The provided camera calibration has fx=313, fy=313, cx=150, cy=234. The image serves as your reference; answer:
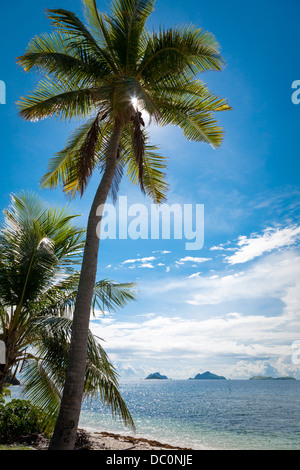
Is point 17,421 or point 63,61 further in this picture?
point 17,421

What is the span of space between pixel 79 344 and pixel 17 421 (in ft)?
23.7

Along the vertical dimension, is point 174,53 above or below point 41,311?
above

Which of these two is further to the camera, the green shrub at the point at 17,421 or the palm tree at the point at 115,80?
the green shrub at the point at 17,421

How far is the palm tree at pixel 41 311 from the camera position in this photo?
682cm

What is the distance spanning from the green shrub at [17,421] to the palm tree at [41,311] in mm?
3808

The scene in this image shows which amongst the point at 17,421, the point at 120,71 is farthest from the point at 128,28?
the point at 17,421

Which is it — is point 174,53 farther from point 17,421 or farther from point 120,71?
point 17,421

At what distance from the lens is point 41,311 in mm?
7973

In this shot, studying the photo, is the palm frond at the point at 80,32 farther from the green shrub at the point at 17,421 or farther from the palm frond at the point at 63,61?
the green shrub at the point at 17,421

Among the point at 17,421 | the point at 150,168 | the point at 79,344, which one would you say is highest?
the point at 150,168

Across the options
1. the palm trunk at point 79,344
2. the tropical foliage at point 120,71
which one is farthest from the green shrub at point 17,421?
the tropical foliage at point 120,71

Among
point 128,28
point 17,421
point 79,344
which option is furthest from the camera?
point 17,421

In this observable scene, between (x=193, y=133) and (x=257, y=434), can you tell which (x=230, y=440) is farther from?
(x=193, y=133)
